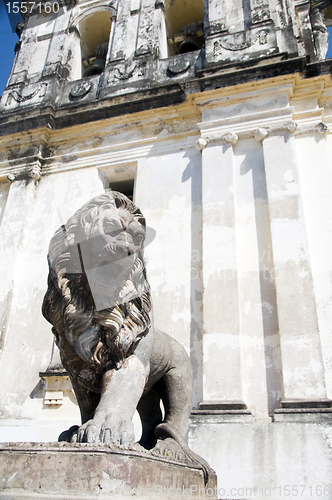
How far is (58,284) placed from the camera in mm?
3117

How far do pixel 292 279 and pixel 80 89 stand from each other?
6.96m

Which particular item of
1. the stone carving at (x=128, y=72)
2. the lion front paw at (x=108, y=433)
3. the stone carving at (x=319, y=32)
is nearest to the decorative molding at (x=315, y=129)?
the stone carving at (x=319, y=32)

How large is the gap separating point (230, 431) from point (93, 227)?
364 cm

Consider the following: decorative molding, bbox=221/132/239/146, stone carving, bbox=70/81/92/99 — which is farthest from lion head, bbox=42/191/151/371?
stone carving, bbox=70/81/92/99

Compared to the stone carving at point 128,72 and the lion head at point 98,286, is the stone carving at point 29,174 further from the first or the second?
the lion head at point 98,286

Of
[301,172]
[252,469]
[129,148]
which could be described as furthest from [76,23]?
[252,469]

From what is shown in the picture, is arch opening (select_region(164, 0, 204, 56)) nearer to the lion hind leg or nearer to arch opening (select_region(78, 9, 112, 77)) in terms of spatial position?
arch opening (select_region(78, 9, 112, 77))

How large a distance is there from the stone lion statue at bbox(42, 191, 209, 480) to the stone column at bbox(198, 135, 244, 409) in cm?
269

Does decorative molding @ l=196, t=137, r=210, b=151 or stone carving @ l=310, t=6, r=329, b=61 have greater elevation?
stone carving @ l=310, t=6, r=329, b=61

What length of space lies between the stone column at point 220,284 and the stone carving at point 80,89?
3.67 metres

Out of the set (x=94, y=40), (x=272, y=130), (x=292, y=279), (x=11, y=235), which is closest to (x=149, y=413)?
(x=292, y=279)

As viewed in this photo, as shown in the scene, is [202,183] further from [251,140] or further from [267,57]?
[267,57]

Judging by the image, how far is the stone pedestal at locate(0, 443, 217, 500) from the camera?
2.08 metres

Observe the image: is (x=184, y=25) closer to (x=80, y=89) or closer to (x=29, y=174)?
(x=80, y=89)
